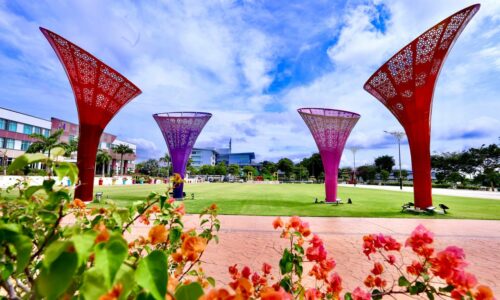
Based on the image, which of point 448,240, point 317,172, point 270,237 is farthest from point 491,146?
point 270,237

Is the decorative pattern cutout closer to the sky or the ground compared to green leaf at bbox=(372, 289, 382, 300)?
closer to the sky

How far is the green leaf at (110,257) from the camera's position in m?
0.55

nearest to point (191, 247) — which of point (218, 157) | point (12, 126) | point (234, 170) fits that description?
point (12, 126)

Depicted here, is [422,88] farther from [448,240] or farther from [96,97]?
[96,97]

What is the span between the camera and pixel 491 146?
44750 mm

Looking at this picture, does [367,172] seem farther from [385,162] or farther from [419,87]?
[419,87]

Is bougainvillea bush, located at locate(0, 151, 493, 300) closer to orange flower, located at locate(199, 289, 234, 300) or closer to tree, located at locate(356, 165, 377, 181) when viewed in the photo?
orange flower, located at locate(199, 289, 234, 300)

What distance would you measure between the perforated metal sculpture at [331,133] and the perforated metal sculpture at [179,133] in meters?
6.30

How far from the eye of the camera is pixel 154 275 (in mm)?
618

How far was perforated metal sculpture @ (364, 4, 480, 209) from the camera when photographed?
408 inches

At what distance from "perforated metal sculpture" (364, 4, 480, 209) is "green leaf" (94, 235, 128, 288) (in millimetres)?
12869

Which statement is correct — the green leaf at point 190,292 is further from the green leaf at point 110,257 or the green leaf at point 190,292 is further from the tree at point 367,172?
the tree at point 367,172

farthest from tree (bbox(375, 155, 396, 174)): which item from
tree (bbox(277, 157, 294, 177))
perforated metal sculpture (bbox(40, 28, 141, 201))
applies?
perforated metal sculpture (bbox(40, 28, 141, 201))

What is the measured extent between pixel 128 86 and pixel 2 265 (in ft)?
43.0
